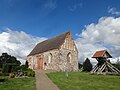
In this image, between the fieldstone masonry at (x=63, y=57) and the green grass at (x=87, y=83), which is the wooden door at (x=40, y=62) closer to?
the fieldstone masonry at (x=63, y=57)

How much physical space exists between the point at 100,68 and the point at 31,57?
27.0 meters

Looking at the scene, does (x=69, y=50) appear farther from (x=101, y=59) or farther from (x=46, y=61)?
(x=101, y=59)

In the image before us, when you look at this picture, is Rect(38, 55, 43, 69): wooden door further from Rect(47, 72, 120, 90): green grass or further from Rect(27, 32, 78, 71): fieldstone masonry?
Rect(47, 72, 120, 90): green grass

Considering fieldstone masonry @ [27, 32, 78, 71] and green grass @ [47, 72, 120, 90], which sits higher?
fieldstone masonry @ [27, 32, 78, 71]

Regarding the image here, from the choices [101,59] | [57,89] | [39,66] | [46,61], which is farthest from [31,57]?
[57,89]

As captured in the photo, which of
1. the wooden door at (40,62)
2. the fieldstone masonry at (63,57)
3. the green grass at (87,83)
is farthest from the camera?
the wooden door at (40,62)

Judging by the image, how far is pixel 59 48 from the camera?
3978 centimetres

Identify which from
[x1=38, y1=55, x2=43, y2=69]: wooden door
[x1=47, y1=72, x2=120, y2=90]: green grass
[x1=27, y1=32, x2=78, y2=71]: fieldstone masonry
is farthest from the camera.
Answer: [x1=38, y1=55, x2=43, y2=69]: wooden door

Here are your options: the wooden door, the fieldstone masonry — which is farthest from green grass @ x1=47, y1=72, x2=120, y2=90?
the wooden door

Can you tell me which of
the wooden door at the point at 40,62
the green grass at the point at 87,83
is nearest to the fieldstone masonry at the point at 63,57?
the wooden door at the point at 40,62

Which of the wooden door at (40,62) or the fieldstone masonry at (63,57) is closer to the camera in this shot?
the fieldstone masonry at (63,57)

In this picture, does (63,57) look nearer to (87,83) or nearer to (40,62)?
(40,62)

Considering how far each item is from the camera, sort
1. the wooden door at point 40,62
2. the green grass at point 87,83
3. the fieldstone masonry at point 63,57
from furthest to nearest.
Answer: the wooden door at point 40,62 → the fieldstone masonry at point 63,57 → the green grass at point 87,83

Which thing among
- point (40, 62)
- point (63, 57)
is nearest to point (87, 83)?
point (63, 57)
